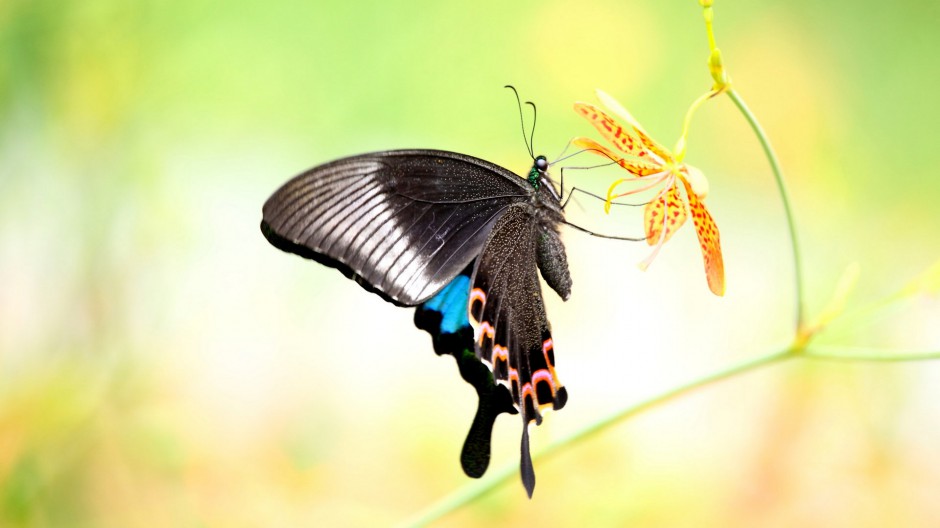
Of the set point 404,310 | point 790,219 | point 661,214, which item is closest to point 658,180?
point 661,214

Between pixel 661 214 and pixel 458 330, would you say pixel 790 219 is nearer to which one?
pixel 661 214

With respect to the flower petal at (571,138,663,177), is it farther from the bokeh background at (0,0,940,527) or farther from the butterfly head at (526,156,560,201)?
the bokeh background at (0,0,940,527)

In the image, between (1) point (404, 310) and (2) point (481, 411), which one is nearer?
(2) point (481, 411)

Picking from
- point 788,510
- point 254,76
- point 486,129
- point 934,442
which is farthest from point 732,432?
point 254,76

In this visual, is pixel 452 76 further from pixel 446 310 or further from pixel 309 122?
pixel 446 310

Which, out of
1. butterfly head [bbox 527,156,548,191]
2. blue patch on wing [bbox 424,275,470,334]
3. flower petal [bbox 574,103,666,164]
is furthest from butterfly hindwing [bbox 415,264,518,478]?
flower petal [bbox 574,103,666,164]

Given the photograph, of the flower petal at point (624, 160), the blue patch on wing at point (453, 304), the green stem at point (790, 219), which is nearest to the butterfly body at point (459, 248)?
the blue patch on wing at point (453, 304)
